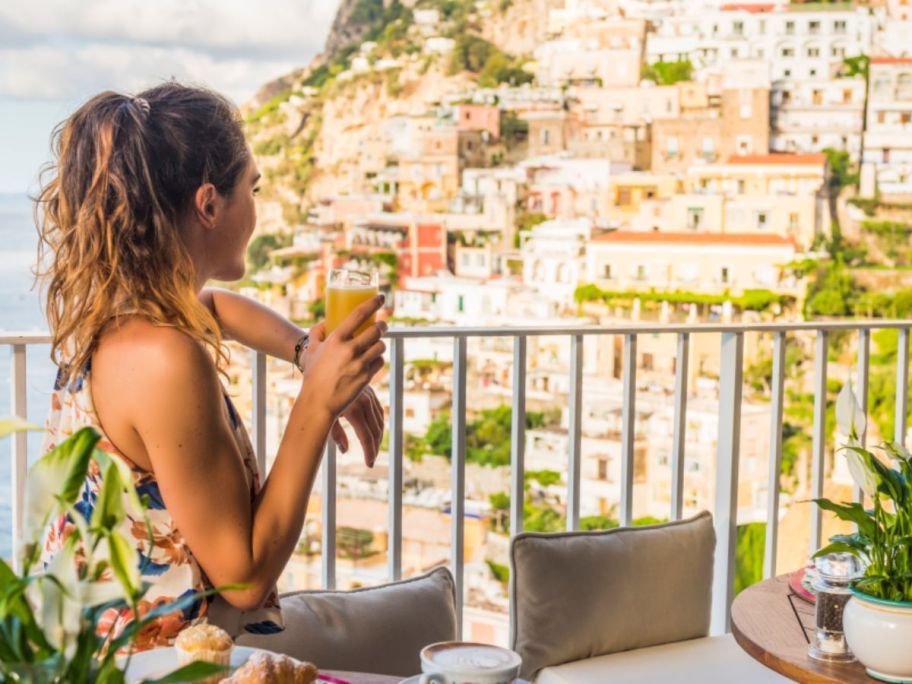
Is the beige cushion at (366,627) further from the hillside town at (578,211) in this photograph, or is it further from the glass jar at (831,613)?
the hillside town at (578,211)

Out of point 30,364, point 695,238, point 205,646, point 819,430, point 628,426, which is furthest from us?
point 695,238

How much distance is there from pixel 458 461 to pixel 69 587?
1742 millimetres

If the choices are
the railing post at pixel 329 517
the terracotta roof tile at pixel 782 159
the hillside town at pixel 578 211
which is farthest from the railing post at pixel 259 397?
the terracotta roof tile at pixel 782 159

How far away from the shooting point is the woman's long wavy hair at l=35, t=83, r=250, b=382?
3.28 ft

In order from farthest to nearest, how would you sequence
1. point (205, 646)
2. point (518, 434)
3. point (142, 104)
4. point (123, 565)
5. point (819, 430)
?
point (819, 430)
point (518, 434)
point (142, 104)
point (205, 646)
point (123, 565)

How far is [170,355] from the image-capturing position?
3.09 ft

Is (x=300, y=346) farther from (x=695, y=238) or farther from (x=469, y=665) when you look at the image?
(x=695, y=238)

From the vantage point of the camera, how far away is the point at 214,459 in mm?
952

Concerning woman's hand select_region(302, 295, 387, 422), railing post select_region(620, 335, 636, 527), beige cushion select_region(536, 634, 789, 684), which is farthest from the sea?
railing post select_region(620, 335, 636, 527)

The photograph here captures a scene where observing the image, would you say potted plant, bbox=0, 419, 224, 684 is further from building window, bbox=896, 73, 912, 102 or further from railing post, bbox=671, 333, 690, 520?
building window, bbox=896, 73, 912, 102

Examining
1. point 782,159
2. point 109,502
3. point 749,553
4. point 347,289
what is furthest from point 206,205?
point 782,159

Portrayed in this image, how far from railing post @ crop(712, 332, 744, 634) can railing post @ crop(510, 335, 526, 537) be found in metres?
0.53

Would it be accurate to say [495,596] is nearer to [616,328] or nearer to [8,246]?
[8,246]

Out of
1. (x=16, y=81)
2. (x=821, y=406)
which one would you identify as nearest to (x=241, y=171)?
(x=821, y=406)
